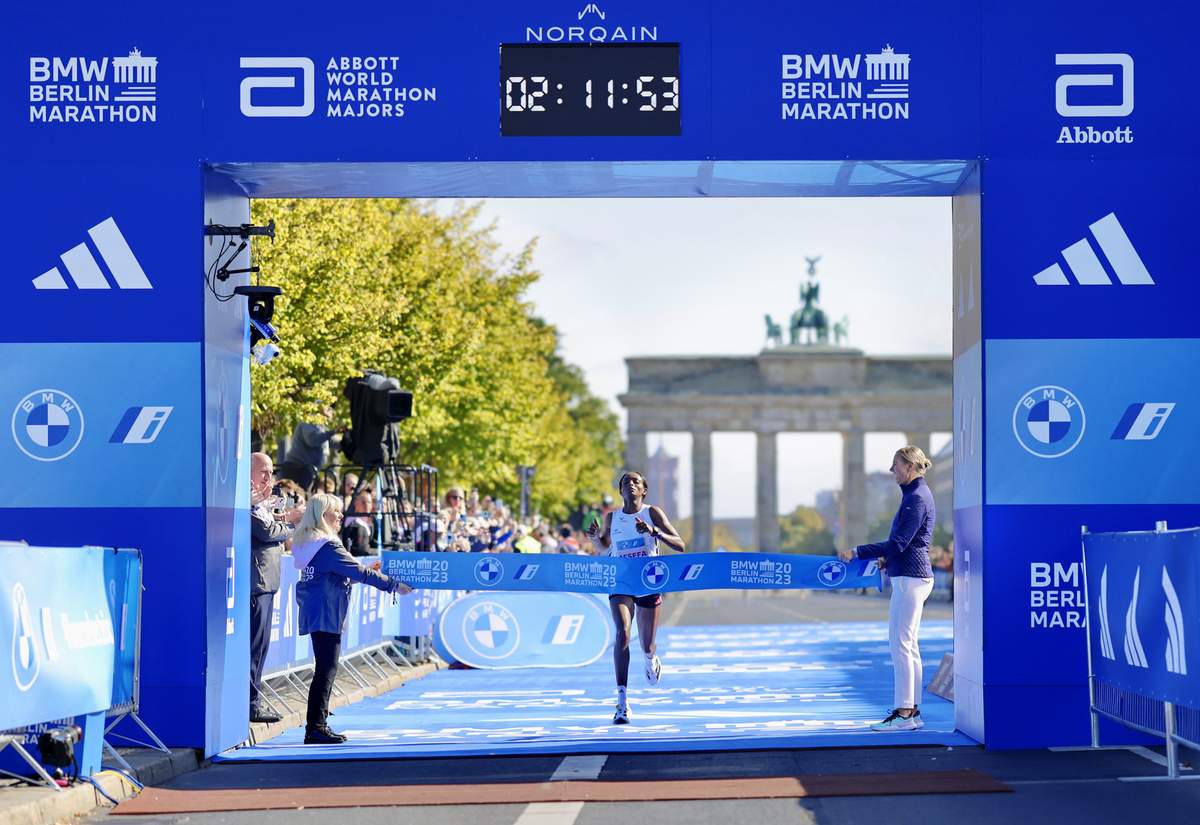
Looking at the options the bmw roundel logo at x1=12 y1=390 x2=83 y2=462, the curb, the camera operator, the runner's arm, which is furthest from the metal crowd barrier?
the bmw roundel logo at x1=12 y1=390 x2=83 y2=462

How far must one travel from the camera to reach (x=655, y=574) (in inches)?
557

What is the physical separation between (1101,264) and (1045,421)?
3.48 ft

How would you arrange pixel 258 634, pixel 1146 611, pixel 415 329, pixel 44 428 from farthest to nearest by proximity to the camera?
pixel 415 329 < pixel 258 634 < pixel 44 428 < pixel 1146 611

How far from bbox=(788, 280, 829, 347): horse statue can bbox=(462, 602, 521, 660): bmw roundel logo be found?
284ft

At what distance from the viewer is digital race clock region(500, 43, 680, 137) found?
12227 mm

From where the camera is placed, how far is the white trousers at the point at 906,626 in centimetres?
1323

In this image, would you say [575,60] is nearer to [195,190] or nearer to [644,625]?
[195,190]

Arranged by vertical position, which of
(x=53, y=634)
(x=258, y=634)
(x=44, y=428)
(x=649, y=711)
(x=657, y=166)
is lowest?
(x=649, y=711)

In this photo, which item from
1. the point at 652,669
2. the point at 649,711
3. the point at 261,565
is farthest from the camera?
the point at 649,711

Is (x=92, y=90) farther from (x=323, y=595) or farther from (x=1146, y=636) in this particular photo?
(x=1146, y=636)

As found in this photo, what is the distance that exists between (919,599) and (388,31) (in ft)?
17.0

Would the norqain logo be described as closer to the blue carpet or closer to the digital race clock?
the digital race clock

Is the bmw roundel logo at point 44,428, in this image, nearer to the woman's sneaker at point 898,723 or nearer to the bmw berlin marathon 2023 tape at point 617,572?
the bmw berlin marathon 2023 tape at point 617,572

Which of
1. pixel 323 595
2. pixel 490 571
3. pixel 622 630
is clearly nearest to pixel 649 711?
pixel 622 630
